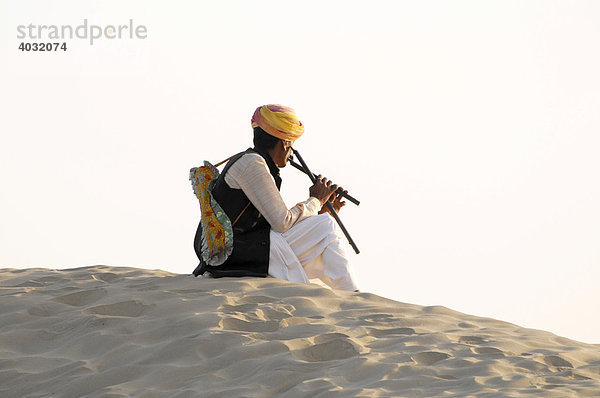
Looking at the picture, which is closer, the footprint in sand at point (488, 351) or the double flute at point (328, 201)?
the footprint in sand at point (488, 351)

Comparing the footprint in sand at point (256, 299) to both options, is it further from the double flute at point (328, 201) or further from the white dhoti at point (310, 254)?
the double flute at point (328, 201)

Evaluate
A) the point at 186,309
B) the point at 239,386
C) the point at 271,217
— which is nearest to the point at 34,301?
the point at 186,309

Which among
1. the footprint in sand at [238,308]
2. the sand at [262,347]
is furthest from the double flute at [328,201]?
the footprint in sand at [238,308]

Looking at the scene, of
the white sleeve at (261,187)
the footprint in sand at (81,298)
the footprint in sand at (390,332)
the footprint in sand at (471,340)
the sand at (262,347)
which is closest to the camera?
the sand at (262,347)

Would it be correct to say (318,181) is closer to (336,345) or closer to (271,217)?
(271,217)

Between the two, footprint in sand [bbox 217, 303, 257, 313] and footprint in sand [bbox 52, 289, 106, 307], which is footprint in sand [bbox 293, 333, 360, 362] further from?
footprint in sand [bbox 52, 289, 106, 307]

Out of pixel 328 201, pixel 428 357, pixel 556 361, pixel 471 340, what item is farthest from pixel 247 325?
pixel 328 201

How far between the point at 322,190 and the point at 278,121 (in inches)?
26.6

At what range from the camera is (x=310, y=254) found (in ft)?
21.9

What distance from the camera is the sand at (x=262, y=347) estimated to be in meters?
4.45

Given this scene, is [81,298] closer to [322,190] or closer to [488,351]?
[322,190]

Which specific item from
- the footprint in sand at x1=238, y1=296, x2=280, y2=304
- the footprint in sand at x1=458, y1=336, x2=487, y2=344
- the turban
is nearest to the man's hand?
the turban

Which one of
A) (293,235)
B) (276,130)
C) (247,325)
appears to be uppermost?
(276,130)

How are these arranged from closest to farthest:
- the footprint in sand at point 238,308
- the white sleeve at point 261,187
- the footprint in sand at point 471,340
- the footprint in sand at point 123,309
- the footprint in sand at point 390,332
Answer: the footprint in sand at point 471,340, the footprint in sand at point 390,332, the footprint in sand at point 238,308, the footprint in sand at point 123,309, the white sleeve at point 261,187
